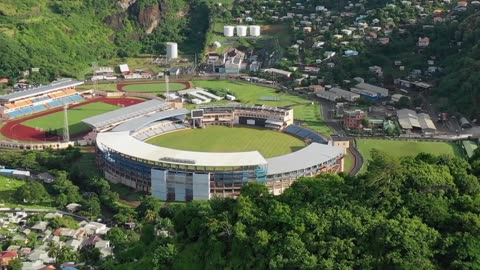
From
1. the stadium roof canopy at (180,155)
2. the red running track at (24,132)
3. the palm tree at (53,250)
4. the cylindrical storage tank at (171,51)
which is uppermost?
the cylindrical storage tank at (171,51)

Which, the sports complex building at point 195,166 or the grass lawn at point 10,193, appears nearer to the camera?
the grass lawn at point 10,193

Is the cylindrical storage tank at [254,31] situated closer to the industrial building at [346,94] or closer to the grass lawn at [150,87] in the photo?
the grass lawn at [150,87]

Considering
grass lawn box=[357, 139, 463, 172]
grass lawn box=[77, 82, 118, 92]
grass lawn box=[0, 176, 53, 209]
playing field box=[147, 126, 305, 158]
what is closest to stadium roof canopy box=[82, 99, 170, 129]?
playing field box=[147, 126, 305, 158]

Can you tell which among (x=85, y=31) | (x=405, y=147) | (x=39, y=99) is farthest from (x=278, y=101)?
(x=85, y=31)

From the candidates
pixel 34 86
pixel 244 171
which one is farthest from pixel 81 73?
pixel 244 171

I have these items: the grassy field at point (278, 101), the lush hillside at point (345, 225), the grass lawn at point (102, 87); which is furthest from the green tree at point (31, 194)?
the grass lawn at point (102, 87)

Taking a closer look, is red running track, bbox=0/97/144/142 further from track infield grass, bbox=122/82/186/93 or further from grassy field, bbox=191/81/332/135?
grassy field, bbox=191/81/332/135
